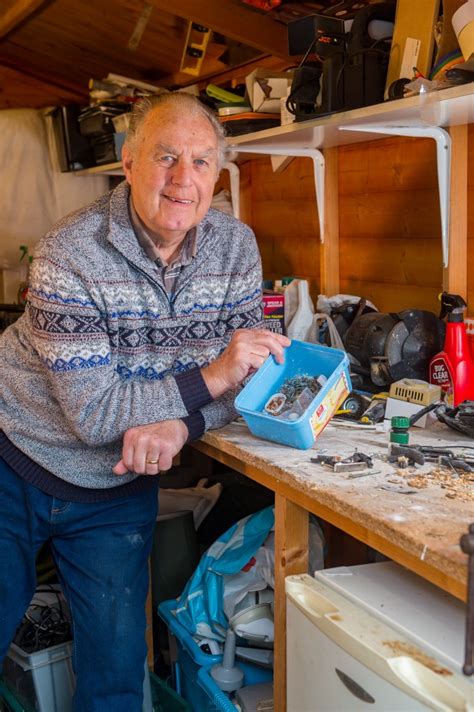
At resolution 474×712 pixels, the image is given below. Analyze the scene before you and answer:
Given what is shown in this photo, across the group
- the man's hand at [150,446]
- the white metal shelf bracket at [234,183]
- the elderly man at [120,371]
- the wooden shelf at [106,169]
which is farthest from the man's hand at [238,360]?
the wooden shelf at [106,169]

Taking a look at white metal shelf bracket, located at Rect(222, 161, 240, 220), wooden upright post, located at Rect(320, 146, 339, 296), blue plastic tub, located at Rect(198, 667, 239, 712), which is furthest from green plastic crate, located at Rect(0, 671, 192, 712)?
white metal shelf bracket, located at Rect(222, 161, 240, 220)

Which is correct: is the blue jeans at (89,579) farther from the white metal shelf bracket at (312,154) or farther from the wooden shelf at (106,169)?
the wooden shelf at (106,169)

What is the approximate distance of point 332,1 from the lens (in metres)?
2.70

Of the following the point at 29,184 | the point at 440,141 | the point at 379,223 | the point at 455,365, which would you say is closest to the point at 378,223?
the point at 379,223

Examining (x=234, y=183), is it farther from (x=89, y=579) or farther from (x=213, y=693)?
(x=213, y=693)

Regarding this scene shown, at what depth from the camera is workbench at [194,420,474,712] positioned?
3.74 feet

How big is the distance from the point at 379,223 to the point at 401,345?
630 millimetres

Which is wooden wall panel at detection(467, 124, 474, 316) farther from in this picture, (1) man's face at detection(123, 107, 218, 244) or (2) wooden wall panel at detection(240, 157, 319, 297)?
(2) wooden wall panel at detection(240, 157, 319, 297)

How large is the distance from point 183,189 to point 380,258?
99cm

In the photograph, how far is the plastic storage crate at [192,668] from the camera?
1.91m

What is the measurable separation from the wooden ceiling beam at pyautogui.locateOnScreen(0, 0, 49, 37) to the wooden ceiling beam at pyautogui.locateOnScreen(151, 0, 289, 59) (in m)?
0.82

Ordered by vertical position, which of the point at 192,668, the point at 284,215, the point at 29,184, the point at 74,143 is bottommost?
the point at 192,668

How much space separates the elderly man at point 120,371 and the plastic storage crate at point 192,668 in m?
0.15

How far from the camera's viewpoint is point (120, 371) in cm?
175
